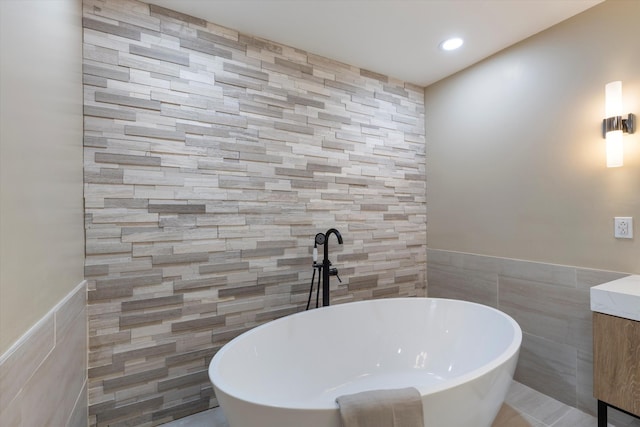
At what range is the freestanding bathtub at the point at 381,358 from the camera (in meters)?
1.21

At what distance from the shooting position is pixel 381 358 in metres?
2.10

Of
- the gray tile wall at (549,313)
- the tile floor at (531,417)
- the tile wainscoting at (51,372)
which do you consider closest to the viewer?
the tile wainscoting at (51,372)

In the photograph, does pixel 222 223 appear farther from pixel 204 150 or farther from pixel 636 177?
pixel 636 177

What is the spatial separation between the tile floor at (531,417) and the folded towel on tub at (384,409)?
3.67 ft

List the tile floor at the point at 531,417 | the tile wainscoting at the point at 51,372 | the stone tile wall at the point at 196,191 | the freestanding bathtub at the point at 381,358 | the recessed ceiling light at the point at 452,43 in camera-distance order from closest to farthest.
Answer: the tile wainscoting at the point at 51,372 → the freestanding bathtub at the point at 381,358 → the stone tile wall at the point at 196,191 → the tile floor at the point at 531,417 → the recessed ceiling light at the point at 452,43

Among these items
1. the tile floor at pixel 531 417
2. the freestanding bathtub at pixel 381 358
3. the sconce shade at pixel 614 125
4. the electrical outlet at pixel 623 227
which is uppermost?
the sconce shade at pixel 614 125

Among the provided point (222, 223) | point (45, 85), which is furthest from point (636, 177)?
point (45, 85)

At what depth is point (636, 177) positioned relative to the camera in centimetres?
171

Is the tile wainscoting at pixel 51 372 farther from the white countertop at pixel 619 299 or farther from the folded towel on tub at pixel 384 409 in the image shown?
the white countertop at pixel 619 299

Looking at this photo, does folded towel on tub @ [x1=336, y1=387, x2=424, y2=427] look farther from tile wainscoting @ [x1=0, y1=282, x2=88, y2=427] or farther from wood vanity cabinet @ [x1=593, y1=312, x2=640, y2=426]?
wood vanity cabinet @ [x1=593, y1=312, x2=640, y2=426]

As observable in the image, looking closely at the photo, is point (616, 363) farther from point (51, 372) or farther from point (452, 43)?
point (51, 372)

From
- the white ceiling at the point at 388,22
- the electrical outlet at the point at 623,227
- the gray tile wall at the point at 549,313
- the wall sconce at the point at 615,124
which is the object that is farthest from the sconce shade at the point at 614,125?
the gray tile wall at the point at 549,313

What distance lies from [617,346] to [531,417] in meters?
0.72

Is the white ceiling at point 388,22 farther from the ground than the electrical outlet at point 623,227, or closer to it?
farther from the ground
